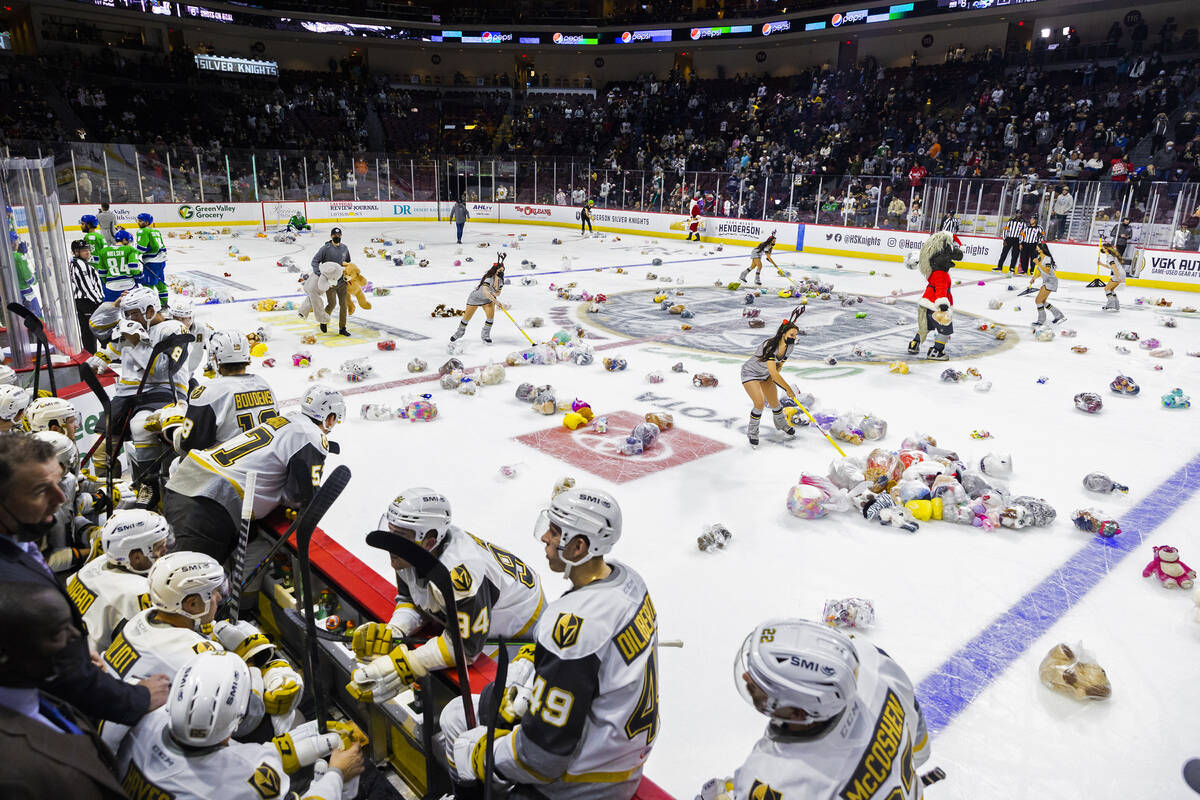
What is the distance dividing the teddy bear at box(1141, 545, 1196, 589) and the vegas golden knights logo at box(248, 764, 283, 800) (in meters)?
5.23

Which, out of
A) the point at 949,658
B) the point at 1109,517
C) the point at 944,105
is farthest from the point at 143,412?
the point at 944,105

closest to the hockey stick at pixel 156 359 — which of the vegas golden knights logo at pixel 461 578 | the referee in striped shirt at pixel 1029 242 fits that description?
the vegas golden knights logo at pixel 461 578

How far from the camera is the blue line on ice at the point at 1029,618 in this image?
12.5ft

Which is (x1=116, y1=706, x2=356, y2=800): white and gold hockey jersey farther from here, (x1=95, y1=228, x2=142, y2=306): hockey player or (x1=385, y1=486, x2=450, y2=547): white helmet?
Result: (x1=95, y1=228, x2=142, y2=306): hockey player

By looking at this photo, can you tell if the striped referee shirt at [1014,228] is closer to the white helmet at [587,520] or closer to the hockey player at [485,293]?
the hockey player at [485,293]

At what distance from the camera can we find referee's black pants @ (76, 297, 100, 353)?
9516 mm

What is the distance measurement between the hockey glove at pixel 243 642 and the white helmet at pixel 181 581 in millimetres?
370

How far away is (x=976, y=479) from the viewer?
20.0 feet

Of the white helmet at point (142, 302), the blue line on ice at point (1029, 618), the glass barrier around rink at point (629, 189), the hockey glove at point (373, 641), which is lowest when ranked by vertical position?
the blue line on ice at point (1029, 618)

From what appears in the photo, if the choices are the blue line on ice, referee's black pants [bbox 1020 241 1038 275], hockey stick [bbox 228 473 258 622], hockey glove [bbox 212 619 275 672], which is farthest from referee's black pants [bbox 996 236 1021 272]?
hockey glove [bbox 212 619 275 672]

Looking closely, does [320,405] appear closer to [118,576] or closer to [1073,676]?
[118,576]

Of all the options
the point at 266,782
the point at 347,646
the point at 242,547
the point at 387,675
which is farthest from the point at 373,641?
the point at 266,782

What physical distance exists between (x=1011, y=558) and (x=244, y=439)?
4.95m

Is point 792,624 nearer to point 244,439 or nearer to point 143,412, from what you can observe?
point 244,439
